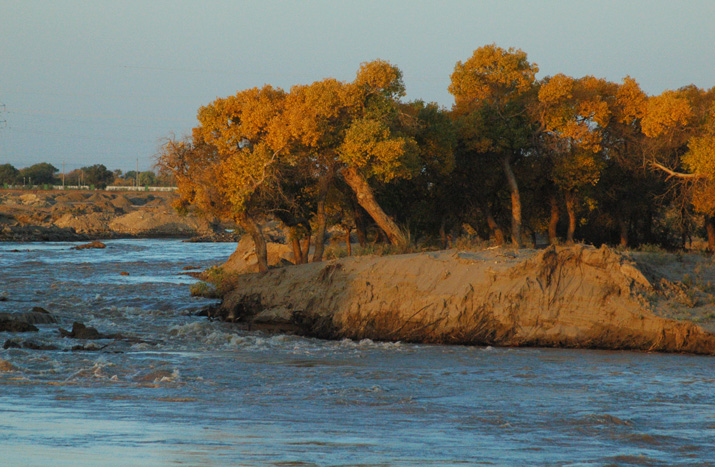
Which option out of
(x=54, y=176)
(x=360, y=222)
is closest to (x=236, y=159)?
(x=360, y=222)

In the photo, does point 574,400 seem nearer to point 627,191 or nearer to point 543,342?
point 543,342

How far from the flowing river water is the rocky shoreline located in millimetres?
55326

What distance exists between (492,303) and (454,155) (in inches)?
469

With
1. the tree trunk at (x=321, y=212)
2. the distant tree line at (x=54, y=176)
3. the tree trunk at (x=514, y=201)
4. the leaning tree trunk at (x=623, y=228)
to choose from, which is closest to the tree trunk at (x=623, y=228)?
the leaning tree trunk at (x=623, y=228)

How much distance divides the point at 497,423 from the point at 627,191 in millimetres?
24845

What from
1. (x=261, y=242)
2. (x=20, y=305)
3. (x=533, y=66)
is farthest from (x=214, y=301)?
(x=533, y=66)

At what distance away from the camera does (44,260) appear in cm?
4347

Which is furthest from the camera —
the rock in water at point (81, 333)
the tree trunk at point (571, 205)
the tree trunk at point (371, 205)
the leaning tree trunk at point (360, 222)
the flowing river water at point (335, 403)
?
the tree trunk at point (571, 205)

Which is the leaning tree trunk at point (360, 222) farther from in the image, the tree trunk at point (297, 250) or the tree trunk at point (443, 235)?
the tree trunk at point (443, 235)

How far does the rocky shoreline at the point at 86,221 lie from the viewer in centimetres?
7044

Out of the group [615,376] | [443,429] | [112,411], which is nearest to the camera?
[443,429]

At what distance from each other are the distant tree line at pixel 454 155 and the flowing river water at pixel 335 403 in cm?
596

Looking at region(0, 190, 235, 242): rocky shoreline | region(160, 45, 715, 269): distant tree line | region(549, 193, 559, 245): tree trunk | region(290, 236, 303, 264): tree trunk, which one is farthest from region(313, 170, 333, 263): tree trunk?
region(0, 190, 235, 242): rocky shoreline

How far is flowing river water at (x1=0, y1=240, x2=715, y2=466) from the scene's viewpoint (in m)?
7.60
